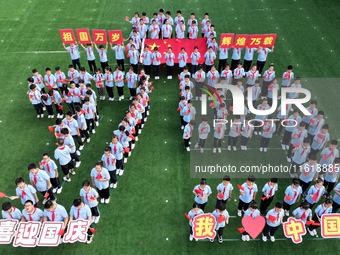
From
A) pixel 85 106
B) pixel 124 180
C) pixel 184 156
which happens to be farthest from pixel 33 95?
pixel 184 156

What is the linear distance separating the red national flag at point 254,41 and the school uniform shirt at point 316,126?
3.46 m

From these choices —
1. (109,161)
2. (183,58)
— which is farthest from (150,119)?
(109,161)

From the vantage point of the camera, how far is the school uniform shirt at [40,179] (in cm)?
635

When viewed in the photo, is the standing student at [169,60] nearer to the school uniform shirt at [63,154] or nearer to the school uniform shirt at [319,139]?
the school uniform shirt at [63,154]

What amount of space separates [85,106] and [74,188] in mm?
2189

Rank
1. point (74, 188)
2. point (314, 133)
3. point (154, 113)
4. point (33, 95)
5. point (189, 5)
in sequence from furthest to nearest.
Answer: point (189, 5)
point (154, 113)
point (33, 95)
point (314, 133)
point (74, 188)

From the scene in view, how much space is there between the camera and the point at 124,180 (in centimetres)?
766

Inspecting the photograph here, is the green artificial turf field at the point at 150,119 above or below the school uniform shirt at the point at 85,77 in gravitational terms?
below

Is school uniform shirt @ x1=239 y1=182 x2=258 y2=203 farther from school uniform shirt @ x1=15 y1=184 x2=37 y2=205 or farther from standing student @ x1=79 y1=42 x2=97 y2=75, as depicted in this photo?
standing student @ x1=79 y1=42 x2=97 y2=75

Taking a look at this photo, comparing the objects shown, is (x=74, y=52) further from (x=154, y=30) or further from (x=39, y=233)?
(x=39, y=233)

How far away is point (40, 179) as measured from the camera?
639 cm

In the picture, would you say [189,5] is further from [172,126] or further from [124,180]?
[124,180]

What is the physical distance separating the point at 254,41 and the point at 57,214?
7.94 meters

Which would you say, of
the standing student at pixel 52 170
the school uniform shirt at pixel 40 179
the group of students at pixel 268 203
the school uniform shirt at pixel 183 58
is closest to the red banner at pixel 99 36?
the school uniform shirt at pixel 183 58
